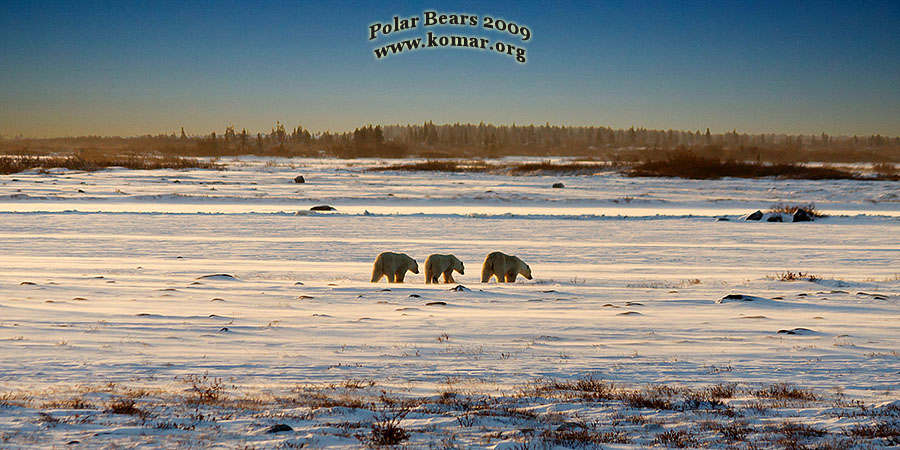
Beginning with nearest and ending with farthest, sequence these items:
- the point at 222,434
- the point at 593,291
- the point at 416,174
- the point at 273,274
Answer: the point at 222,434 < the point at 593,291 < the point at 273,274 < the point at 416,174

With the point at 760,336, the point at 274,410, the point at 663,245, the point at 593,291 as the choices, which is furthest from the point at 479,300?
the point at 663,245

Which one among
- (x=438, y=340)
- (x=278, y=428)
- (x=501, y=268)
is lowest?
(x=501, y=268)

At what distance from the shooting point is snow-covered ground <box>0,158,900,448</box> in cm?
589

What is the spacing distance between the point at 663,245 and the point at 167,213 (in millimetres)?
22186

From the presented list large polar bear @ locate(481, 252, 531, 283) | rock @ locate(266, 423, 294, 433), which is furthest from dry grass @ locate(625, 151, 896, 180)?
rock @ locate(266, 423, 294, 433)

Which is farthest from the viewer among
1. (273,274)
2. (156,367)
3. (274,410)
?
(273,274)

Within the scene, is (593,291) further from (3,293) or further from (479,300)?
(3,293)

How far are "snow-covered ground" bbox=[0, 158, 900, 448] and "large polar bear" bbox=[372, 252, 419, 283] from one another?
677 millimetres

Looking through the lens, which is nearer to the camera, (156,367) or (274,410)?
(274,410)

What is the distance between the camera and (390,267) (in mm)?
16078

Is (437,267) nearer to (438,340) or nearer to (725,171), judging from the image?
(438,340)

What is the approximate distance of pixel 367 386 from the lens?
7.26 meters

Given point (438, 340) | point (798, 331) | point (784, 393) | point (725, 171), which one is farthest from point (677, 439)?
point (725, 171)

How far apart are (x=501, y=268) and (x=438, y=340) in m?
6.97
